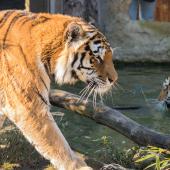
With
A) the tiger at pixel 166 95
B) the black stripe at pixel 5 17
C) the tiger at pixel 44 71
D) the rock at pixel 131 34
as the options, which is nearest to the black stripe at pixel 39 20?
the tiger at pixel 44 71

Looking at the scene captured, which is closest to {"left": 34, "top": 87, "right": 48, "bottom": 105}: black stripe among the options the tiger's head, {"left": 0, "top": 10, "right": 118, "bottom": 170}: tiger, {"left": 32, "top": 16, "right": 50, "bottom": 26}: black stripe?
{"left": 0, "top": 10, "right": 118, "bottom": 170}: tiger

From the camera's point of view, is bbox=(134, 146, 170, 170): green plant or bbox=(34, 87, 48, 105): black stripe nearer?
bbox=(134, 146, 170, 170): green plant

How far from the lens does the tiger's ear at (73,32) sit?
380cm

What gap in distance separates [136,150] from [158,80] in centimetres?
447

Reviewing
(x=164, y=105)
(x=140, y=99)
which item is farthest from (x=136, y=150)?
(x=140, y=99)

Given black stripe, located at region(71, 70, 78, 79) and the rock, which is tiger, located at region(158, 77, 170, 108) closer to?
black stripe, located at region(71, 70, 78, 79)

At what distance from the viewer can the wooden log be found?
4.45 metres

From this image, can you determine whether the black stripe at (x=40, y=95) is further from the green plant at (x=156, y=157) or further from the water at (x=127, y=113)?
the water at (x=127, y=113)

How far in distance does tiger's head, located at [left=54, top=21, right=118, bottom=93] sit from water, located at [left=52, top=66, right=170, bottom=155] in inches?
46.2

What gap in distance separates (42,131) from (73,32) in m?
0.70

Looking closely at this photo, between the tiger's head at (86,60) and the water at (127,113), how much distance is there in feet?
3.85

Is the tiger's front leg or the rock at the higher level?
the tiger's front leg

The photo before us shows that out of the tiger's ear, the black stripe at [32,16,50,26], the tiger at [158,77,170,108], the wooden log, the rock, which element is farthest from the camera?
the rock

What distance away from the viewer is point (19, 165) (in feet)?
15.0
